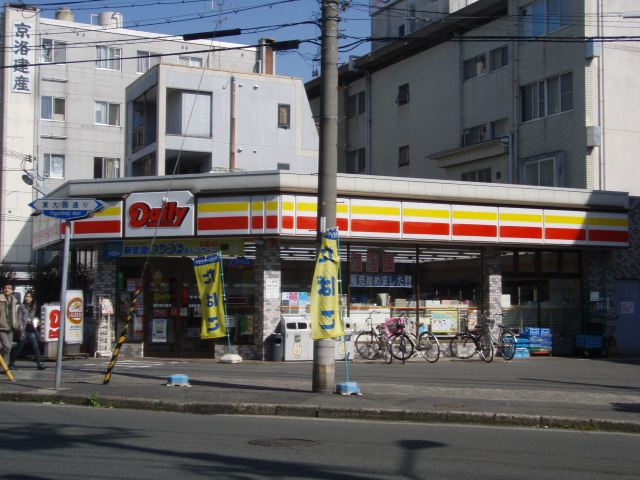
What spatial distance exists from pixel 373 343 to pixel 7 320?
9.28 m

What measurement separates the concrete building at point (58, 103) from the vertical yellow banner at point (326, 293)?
1192 inches

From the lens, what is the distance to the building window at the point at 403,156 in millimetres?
35938

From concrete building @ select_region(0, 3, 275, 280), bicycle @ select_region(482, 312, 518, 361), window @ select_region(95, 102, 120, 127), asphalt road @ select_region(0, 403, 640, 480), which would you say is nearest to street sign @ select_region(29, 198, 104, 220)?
asphalt road @ select_region(0, 403, 640, 480)

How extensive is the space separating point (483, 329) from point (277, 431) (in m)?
12.2

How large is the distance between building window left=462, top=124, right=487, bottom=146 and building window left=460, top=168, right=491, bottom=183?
1.26m

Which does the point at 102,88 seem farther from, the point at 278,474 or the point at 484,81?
the point at 278,474

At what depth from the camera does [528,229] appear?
2245 centimetres

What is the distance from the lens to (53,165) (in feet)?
146

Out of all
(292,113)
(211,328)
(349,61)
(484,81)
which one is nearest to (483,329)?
(211,328)

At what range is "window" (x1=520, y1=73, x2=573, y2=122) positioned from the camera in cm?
2788

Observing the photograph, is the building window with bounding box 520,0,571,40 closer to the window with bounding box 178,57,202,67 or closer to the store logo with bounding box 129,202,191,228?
the store logo with bounding box 129,202,191,228

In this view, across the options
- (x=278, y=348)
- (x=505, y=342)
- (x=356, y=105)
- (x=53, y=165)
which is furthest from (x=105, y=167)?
(x=505, y=342)

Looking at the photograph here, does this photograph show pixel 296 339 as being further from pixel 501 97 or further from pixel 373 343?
pixel 501 97

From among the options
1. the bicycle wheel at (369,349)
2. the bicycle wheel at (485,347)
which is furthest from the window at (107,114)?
the bicycle wheel at (485,347)
